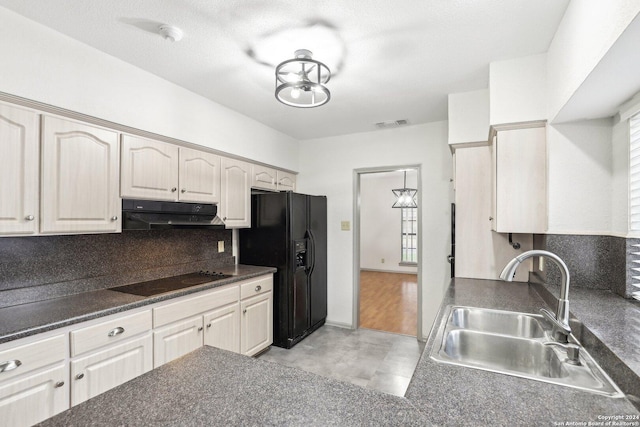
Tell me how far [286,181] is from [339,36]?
90.3 inches

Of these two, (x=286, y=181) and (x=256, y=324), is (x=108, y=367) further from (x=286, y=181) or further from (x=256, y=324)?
(x=286, y=181)

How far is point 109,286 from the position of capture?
231 centimetres

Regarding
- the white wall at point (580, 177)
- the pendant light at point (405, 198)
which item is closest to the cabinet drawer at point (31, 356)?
the white wall at point (580, 177)

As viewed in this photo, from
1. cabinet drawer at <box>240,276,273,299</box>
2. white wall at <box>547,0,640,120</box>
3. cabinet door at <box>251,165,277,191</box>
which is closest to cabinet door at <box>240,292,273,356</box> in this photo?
cabinet drawer at <box>240,276,273,299</box>

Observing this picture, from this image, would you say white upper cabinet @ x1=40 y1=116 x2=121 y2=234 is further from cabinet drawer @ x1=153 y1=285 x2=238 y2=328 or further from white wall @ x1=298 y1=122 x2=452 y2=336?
white wall @ x1=298 y1=122 x2=452 y2=336

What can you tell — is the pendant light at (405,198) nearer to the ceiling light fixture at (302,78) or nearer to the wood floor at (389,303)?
the wood floor at (389,303)

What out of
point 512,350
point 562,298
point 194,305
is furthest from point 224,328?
point 562,298

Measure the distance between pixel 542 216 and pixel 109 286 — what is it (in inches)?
121

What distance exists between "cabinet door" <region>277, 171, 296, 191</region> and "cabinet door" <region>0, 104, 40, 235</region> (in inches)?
93.1

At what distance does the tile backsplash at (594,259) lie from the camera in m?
1.67

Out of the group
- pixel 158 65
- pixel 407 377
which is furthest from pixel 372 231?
pixel 158 65

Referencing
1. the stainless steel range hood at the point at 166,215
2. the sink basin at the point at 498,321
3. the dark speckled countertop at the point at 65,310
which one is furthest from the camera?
the stainless steel range hood at the point at 166,215

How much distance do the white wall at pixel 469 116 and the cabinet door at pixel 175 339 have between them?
2605 mm

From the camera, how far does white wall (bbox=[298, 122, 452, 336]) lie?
3.40 metres
